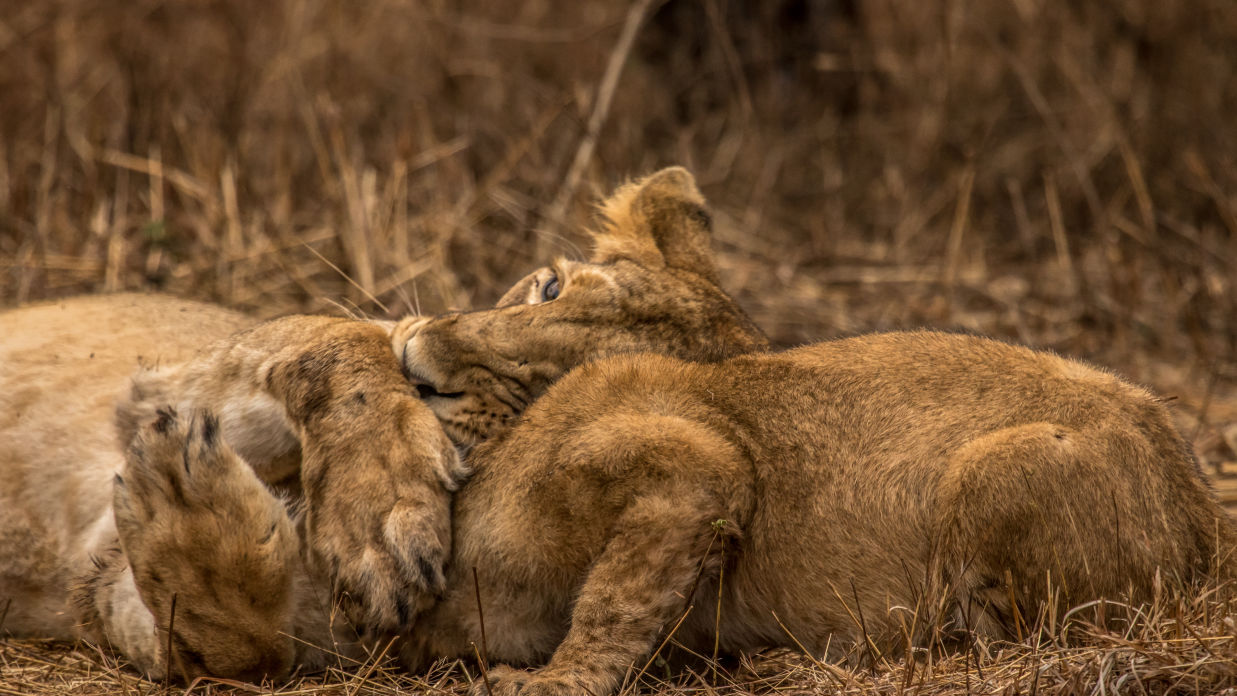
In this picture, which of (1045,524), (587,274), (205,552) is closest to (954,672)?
(1045,524)

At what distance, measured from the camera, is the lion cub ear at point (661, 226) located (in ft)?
12.9

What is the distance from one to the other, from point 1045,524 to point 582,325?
52.0 inches

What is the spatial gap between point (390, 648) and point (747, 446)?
1012 mm

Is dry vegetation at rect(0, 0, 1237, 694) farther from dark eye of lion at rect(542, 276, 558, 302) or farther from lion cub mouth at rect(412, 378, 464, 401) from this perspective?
dark eye of lion at rect(542, 276, 558, 302)

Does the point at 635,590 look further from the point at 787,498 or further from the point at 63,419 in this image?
the point at 63,419

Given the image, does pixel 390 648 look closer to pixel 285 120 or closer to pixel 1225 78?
pixel 285 120

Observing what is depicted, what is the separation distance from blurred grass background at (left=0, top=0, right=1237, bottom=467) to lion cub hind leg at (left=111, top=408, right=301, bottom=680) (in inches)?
102

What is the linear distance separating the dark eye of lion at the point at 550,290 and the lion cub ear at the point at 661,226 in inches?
10.2

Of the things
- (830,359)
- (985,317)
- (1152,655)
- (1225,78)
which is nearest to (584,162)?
(985,317)

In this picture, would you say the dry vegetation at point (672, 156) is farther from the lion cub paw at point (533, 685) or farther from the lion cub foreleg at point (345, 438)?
the lion cub paw at point (533, 685)

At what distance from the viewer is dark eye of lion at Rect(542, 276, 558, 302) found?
361cm

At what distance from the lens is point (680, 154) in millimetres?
8305

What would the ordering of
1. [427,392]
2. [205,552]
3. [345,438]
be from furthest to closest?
[427,392]
[345,438]
[205,552]

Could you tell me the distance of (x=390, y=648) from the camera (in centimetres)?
301
